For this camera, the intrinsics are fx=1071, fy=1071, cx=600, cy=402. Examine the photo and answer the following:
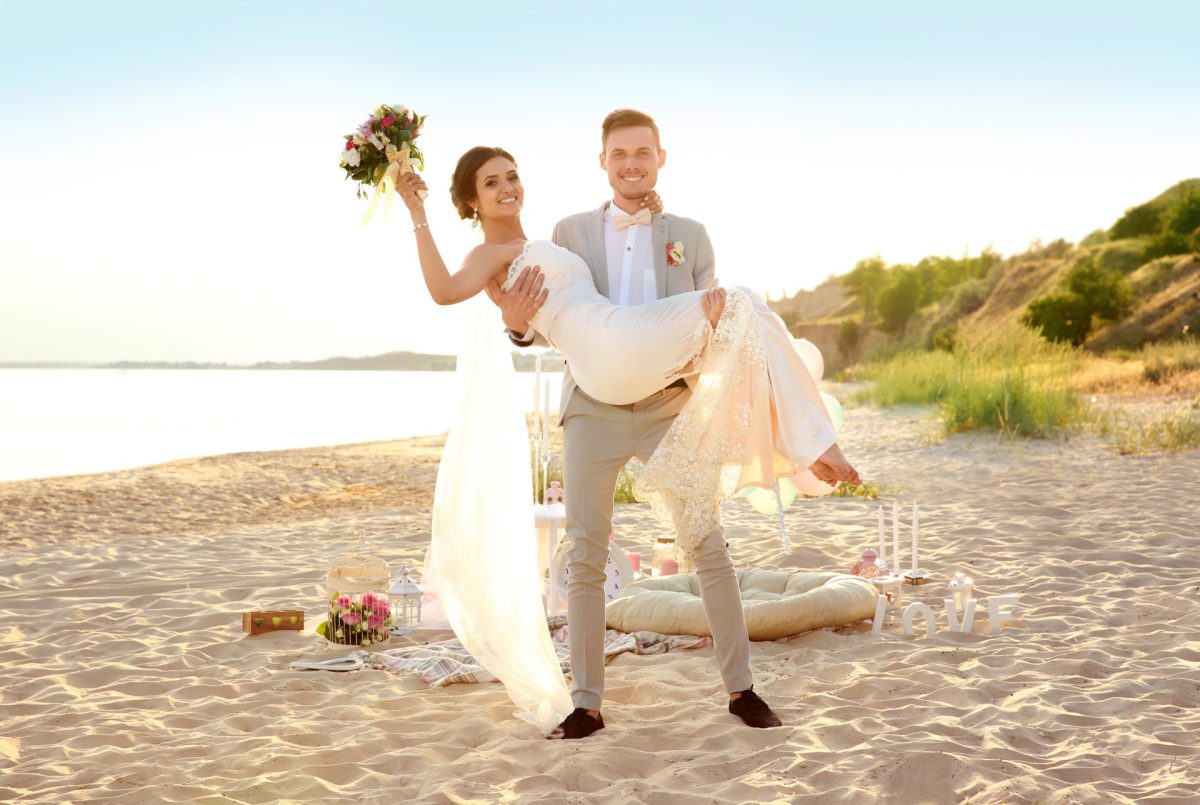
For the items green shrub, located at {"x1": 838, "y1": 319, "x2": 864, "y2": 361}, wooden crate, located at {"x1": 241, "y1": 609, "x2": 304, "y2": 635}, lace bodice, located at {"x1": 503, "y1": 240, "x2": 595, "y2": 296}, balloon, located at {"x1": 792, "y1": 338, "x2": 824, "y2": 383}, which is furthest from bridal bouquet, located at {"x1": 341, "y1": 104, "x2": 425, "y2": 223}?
green shrub, located at {"x1": 838, "y1": 319, "x2": 864, "y2": 361}

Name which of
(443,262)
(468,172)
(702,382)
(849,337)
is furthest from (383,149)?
(849,337)

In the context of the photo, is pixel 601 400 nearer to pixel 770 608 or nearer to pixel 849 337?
pixel 770 608

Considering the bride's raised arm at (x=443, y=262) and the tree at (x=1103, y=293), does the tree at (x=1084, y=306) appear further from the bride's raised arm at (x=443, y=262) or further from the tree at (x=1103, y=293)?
the bride's raised arm at (x=443, y=262)

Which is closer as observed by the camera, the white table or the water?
the white table

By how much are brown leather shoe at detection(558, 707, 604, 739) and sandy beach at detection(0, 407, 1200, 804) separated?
0.06 metres

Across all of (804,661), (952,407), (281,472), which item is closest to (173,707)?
(804,661)

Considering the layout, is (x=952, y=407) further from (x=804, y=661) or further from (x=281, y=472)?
(x=804, y=661)

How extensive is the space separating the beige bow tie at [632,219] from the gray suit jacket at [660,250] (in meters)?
0.05

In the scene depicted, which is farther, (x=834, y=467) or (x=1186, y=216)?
(x=1186, y=216)

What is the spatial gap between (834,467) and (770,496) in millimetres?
861

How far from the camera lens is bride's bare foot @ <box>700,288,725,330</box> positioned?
134 inches

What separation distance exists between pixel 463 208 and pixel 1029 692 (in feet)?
8.81

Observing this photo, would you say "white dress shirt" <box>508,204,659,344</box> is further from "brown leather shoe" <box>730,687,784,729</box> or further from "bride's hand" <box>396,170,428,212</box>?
A: "brown leather shoe" <box>730,687,784,729</box>

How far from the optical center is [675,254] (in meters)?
3.67
